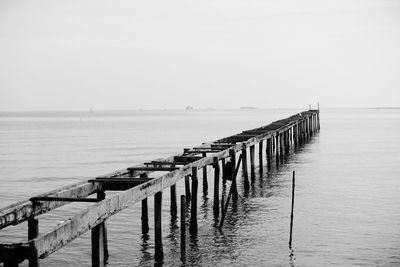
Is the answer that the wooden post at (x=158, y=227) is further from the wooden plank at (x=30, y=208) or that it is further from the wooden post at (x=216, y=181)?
the wooden post at (x=216, y=181)

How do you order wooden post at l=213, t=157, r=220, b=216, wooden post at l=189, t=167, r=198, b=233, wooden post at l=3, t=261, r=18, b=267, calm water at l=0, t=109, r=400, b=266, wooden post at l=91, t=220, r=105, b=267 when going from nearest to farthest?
1. wooden post at l=3, t=261, r=18, b=267
2. wooden post at l=91, t=220, r=105, b=267
3. calm water at l=0, t=109, r=400, b=266
4. wooden post at l=189, t=167, r=198, b=233
5. wooden post at l=213, t=157, r=220, b=216

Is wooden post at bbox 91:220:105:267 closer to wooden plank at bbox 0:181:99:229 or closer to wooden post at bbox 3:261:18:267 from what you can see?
wooden plank at bbox 0:181:99:229

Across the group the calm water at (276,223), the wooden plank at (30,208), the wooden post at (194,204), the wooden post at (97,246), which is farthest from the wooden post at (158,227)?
the wooden post at (97,246)

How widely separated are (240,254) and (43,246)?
6995mm

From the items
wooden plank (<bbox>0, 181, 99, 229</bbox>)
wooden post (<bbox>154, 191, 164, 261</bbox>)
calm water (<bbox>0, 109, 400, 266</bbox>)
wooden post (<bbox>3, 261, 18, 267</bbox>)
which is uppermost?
wooden plank (<bbox>0, 181, 99, 229</bbox>)

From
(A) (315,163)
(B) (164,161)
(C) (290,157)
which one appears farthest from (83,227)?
(C) (290,157)

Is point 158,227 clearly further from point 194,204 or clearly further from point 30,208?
point 30,208

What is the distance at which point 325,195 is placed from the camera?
20922 mm

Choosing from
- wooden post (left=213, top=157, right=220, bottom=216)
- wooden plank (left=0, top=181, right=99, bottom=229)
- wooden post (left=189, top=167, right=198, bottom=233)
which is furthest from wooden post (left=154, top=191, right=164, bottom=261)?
wooden post (left=213, top=157, right=220, bottom=216)

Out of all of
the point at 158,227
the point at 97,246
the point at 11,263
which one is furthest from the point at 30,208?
the point at 158,227

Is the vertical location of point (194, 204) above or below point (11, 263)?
below

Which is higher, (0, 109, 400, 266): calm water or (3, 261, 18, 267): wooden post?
(3, 261, 18, 267): wooden post

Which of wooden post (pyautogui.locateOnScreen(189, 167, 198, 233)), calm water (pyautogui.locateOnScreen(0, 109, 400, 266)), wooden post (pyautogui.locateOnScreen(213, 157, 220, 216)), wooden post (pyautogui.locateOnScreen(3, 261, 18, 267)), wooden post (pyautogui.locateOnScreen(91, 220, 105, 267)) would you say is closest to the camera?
wooden post (pyautogui.locateOnScreen(3, 261, 18, 267))

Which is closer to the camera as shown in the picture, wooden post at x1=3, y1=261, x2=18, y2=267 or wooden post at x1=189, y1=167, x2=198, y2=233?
wooden post at x1=3, y1=261, x2=18, y2=267
